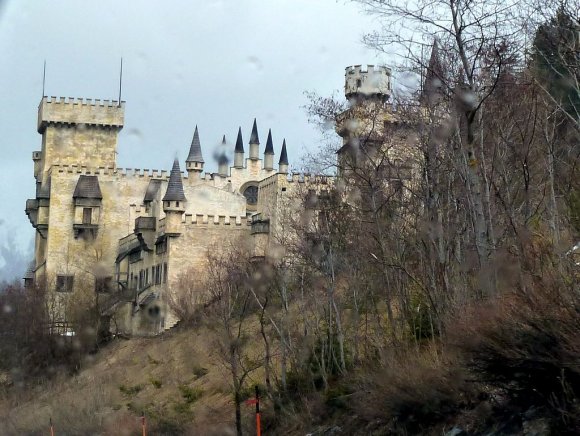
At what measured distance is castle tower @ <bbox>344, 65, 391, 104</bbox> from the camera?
2695 cm

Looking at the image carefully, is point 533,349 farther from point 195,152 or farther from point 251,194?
point 251,194

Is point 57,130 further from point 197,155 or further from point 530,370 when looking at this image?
point 530,370

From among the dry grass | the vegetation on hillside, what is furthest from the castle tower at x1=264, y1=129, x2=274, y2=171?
the vegetation on hillside

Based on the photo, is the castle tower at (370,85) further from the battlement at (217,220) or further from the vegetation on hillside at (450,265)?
the battlement at (217,220)

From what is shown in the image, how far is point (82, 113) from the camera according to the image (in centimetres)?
8056

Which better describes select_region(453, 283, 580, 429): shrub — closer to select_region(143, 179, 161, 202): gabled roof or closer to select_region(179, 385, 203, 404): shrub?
select_region(179, 385, 203, 404): shrub

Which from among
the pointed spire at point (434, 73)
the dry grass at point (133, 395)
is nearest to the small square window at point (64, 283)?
the dry grass at point (133, 395)

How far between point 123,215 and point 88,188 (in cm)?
Result: 268

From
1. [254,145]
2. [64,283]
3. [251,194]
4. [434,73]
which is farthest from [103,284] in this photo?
[434,73]

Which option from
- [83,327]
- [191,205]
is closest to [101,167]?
[191,205]

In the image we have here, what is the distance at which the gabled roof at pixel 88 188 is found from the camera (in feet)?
239

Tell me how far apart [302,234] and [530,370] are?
18.5 metres

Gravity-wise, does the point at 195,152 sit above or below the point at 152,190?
above

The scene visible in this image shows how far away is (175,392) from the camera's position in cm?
4272
